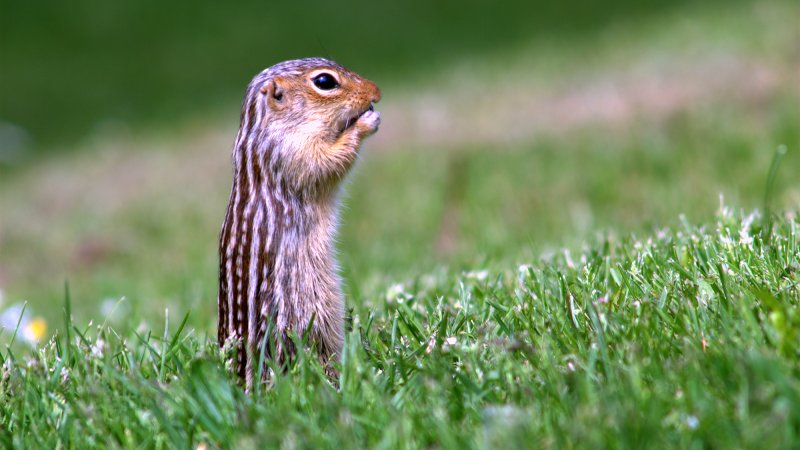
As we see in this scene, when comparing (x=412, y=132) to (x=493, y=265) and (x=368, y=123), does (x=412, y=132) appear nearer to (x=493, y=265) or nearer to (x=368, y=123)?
(x=493, y=265)

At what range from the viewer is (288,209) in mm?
3768

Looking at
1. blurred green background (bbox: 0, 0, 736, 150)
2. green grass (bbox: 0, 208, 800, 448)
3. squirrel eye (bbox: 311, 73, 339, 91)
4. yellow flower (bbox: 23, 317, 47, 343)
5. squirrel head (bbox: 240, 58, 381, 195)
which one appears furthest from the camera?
blurred green background (bbox: 0, 0, 736, 150)

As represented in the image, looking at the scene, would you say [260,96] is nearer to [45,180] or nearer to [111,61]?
[45,180]

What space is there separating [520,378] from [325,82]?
188 cm

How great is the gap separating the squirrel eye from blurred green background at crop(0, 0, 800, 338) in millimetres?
505

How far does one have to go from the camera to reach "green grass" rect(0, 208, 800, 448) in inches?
94.8

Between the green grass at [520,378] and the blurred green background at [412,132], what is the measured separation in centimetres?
129

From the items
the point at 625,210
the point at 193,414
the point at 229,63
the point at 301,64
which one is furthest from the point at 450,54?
the point at 193,414

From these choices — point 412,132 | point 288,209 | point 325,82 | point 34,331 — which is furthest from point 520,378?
point 412,132

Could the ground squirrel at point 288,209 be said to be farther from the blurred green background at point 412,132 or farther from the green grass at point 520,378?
the blurred green background at point 412,132

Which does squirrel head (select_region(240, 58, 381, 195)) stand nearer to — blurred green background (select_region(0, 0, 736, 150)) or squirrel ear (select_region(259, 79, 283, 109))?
squirrel ear (select_region(259, 79, 283, 109))

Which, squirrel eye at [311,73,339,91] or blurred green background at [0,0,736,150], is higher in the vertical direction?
blurred green background at [0,0,736,150]

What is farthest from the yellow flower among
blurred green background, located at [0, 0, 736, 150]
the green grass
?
blurred green background, located at [0, 0, 736, 150]

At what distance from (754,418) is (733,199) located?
4622 millimetres
